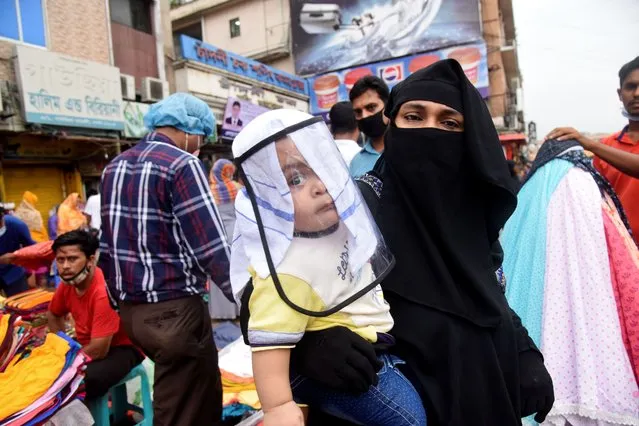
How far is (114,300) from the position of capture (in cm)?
229

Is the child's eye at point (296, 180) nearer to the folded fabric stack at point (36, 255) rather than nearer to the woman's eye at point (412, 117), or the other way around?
the woman's eye at point (412, 117)

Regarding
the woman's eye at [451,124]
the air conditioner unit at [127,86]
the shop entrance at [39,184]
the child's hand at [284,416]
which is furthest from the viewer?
the air conditioner unit at [127,86]

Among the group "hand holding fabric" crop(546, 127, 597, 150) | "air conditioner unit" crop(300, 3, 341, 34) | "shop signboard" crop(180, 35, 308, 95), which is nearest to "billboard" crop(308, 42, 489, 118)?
"shop signboard" crop(180, 35, 308, 95)

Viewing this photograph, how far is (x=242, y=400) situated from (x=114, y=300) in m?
1.12

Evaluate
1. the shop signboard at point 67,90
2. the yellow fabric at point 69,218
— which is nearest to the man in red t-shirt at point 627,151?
the yellow fabric at point 69,218

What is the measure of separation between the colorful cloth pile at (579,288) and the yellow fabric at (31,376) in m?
1.94

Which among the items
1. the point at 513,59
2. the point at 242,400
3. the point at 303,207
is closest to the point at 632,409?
the point at 303,207

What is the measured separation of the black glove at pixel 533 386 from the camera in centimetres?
131

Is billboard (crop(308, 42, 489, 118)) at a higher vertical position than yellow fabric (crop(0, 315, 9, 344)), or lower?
higher

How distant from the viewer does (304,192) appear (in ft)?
3.43

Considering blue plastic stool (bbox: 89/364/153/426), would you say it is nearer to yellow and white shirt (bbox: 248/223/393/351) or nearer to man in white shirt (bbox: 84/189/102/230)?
yellow and white shirt (bbox: 248/223/393/351)

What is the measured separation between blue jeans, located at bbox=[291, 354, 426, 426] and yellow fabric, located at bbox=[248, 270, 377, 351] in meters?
0.21

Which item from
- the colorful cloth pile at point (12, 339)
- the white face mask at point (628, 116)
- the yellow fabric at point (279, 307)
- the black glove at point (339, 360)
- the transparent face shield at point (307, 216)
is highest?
the white face mask at point (628, 116)

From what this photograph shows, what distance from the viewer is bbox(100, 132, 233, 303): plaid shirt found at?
2035mm
